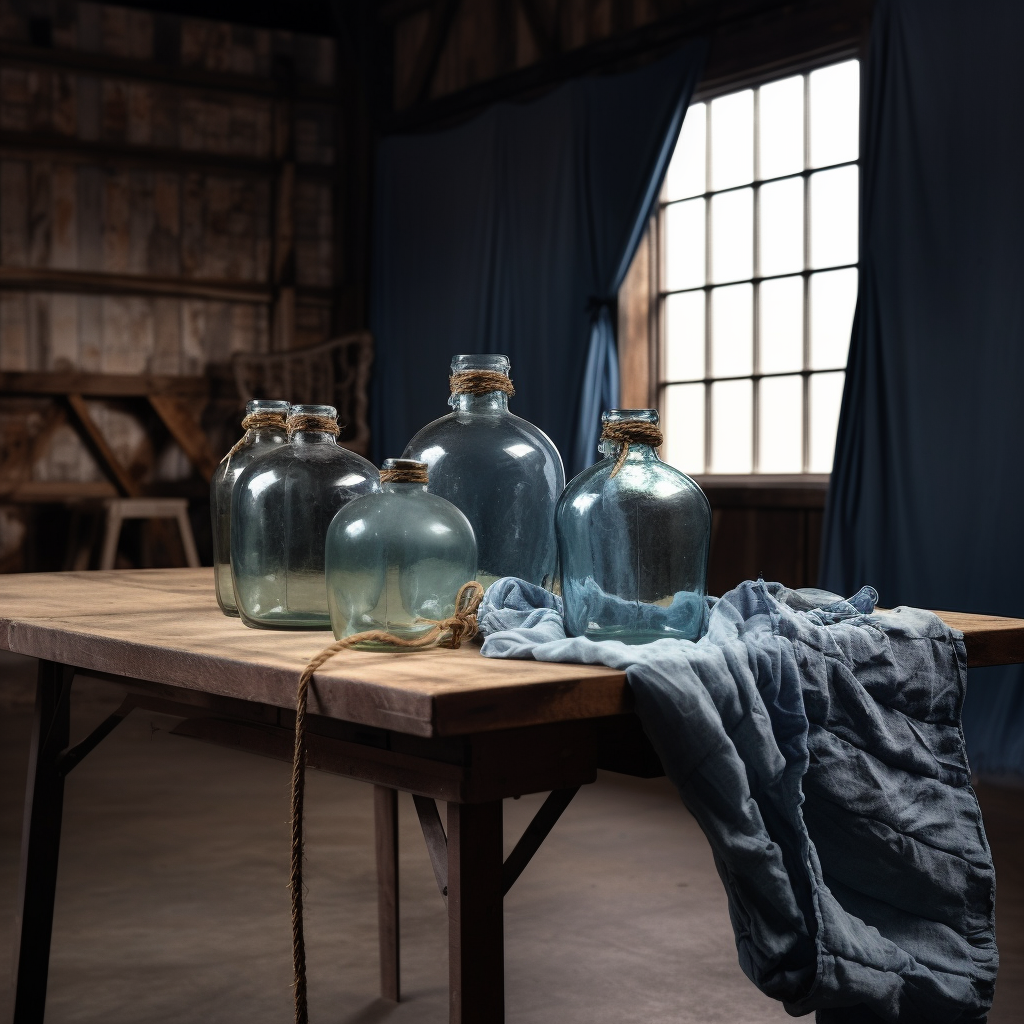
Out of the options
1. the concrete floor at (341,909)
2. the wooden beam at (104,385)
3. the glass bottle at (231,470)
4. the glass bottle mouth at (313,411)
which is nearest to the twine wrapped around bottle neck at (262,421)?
the glass bottle at (231,470)

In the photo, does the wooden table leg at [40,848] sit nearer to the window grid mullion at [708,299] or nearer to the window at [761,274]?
the window at [761,274]

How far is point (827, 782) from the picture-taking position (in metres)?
1.29

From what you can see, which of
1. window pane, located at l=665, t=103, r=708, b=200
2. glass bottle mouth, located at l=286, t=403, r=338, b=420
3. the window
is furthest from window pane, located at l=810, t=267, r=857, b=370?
glass bottle mouth, located at l=286, t=403, r=338, b=420

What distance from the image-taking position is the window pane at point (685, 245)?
5.05 m

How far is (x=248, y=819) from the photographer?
3.29 m

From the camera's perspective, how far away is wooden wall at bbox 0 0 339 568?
6.02m

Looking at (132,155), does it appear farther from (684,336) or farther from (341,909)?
(341,909)

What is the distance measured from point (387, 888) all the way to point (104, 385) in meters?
4.42

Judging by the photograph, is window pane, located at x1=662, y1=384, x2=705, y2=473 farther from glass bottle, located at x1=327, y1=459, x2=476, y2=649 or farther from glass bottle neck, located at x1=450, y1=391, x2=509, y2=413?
glass bottle, located at x1=327, y1=459, x2=476, y2=649

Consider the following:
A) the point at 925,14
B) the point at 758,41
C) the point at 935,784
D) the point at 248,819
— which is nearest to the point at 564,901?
the point at 248,819

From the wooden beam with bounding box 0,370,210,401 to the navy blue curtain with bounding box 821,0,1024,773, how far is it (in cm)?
324

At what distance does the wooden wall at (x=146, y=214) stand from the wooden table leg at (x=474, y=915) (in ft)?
17.4

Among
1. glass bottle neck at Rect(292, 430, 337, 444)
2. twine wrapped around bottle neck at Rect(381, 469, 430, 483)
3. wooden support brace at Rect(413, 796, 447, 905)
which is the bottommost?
wooden support brace at Rect(413, 796, 447, 905)

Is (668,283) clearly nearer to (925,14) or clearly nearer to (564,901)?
(925,14)
